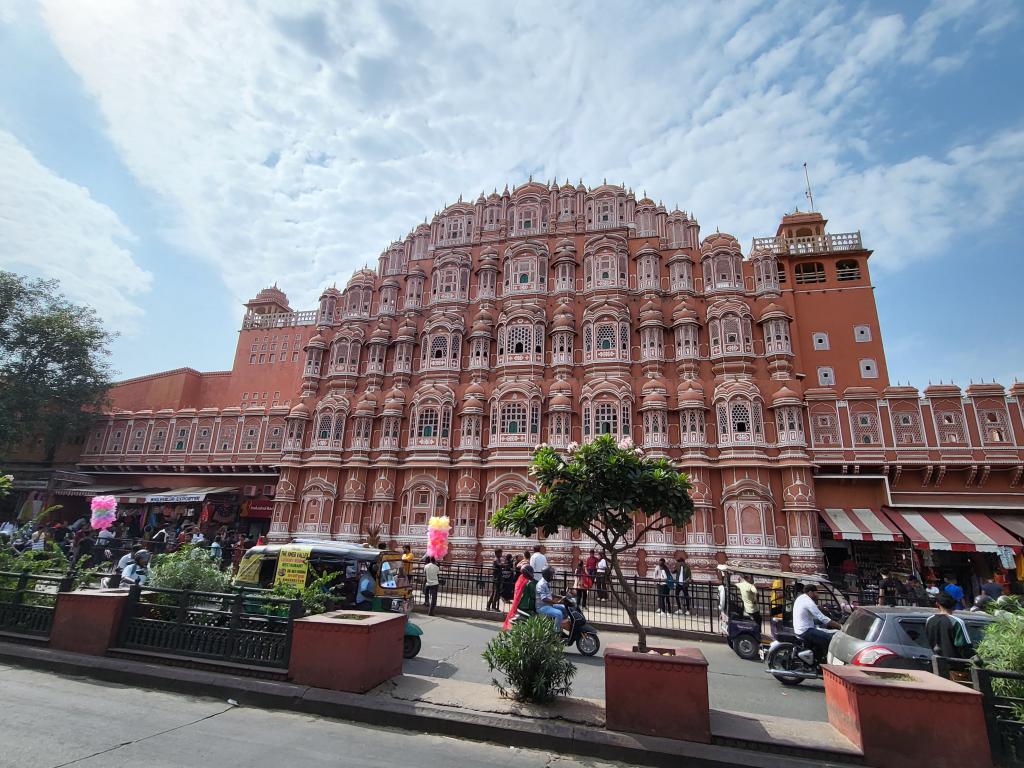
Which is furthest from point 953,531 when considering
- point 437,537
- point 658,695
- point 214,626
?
point 214,626

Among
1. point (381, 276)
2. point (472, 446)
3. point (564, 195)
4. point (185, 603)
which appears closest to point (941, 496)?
point (472, 446)

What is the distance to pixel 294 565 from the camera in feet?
40.6

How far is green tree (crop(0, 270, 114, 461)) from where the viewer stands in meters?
30.2

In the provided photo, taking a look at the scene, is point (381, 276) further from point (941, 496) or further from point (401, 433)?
point (941, 496)

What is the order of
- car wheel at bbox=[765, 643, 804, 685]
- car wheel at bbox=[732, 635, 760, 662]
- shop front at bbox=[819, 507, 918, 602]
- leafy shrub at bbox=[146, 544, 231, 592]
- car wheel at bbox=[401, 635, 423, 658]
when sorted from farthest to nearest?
1. shop front at bbox=[819, 507, 918, 602]
2. car wheel at bbox=[732, 635, 760, 662]
3. car wheel at bbox=[401, 635, 423, 658]
4. car wheel at bbox=[765, 643, 804, 685]
5. leafy shrub at bbox=[146, 544, 231, 592]

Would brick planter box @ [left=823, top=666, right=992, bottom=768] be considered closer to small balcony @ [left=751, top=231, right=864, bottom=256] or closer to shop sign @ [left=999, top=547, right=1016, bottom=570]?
shop sign @ [left=999, top=547, right=1016, bottom=570]

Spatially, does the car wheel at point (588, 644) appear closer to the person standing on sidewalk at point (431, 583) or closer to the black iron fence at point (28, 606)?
the person standing on sidewalk at point (431, 583)

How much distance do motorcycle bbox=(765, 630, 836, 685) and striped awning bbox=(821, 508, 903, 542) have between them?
13783mm

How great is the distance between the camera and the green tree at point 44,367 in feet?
99.1

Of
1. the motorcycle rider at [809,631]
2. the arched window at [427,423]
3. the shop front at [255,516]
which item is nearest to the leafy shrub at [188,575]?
the motorcycle rider at [809,631]

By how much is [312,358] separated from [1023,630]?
3120 centimetres

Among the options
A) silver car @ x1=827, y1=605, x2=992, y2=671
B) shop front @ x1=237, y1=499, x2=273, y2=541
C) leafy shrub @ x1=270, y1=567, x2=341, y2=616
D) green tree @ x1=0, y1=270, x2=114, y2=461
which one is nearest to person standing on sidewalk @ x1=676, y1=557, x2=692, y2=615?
silver car @ x1=827, y1=605, x2=992, y2=671

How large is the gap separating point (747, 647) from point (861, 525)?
13.7 meters

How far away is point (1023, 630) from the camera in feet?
18.4
